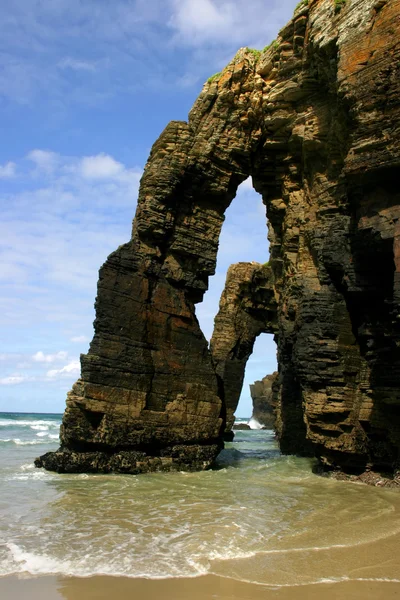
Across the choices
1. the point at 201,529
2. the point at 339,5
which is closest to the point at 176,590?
the point at 201,529

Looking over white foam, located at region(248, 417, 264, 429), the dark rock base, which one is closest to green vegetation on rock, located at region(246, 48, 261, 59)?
the dark rock base

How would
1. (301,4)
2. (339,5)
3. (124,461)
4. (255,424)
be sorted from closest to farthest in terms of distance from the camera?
(339,5) < (124,461) < (301,4) < (255,424)

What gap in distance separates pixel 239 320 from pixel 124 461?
23.3 meters

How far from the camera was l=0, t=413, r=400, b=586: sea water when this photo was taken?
21.5 feet

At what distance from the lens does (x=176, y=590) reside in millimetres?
5812

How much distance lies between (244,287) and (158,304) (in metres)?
20.4

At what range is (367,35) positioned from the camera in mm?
13195

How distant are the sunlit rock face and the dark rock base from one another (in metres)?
0.05

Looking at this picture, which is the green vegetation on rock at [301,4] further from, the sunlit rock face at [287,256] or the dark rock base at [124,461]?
the dark rock base at [124,461]

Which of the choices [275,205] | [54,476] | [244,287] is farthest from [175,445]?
[244,287]

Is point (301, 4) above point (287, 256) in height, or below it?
above

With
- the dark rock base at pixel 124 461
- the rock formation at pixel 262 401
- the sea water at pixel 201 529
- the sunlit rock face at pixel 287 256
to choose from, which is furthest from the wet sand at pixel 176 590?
the rock formation at pixel 262 401

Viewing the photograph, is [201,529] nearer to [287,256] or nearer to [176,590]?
[176,590]

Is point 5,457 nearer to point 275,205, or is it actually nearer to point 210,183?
point 210,183
